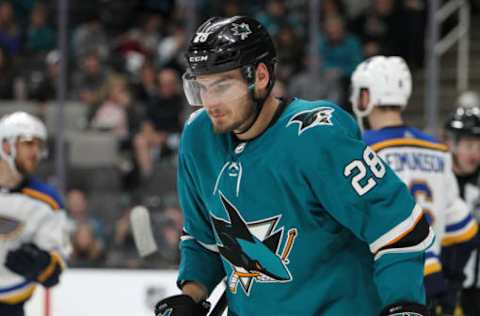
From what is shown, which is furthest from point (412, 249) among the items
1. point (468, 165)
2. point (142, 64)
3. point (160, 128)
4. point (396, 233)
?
point (142, 64)

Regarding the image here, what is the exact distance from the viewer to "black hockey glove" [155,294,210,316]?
210 centimetres

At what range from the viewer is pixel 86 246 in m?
5.49

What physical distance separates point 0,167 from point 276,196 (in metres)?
1.69

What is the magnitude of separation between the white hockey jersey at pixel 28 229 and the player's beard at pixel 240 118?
59.4 inches

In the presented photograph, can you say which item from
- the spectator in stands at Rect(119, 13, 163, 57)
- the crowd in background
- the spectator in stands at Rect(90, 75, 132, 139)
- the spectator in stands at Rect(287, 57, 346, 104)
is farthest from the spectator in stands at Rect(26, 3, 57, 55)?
the spectator in stands at Rect(287, 57, 346, 104)

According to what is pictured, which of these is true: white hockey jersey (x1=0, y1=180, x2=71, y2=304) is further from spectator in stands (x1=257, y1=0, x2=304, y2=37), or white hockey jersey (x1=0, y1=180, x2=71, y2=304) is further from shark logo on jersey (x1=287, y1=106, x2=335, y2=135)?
spectator in stands (x1=257, y1=0, x2=304, y2=37)

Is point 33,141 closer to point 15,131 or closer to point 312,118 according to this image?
point 15,131

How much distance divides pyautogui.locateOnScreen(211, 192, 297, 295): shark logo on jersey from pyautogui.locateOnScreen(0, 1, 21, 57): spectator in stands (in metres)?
5.11

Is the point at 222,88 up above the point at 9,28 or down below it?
above

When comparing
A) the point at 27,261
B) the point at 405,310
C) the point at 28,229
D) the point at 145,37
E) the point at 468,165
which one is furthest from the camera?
the point at 145,37

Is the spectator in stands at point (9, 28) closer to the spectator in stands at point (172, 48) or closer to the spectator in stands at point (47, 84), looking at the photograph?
the spectator in stands at point (47, 84)

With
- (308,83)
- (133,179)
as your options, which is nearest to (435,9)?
(308,83)

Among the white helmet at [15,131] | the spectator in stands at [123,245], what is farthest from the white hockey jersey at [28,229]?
the spectator in stands at [123,245]

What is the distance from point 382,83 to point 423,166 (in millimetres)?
264
